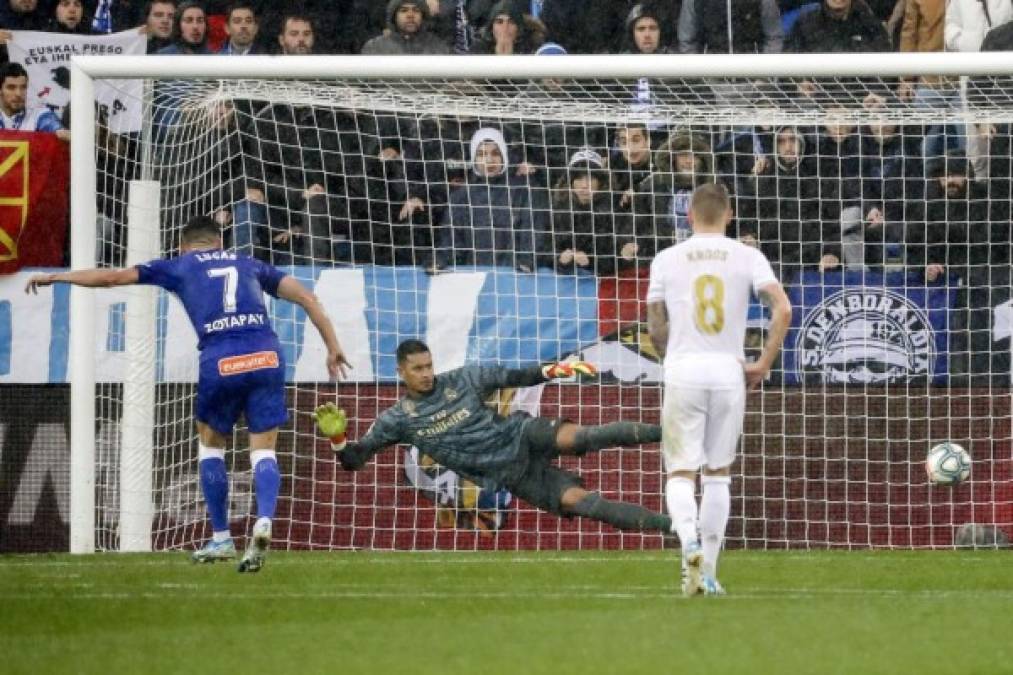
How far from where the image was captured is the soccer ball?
13727 millimetres

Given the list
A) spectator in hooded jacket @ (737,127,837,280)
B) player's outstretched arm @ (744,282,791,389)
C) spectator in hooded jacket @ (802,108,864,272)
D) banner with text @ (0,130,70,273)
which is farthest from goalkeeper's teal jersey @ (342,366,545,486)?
player's outstretched arm @ (744,282,791,389)

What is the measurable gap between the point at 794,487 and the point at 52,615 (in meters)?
7.25

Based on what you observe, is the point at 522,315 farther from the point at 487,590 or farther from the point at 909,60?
the point at 487,590

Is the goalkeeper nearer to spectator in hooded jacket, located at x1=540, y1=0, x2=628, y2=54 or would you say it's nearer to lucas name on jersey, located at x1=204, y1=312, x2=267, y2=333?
lucas name on jersey, located at x1=204, y1=312, x2=267, y2=333

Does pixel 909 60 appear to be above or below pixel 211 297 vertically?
above

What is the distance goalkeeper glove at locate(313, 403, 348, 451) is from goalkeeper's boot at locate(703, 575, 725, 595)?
3.82 meters

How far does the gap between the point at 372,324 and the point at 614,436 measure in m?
2.07

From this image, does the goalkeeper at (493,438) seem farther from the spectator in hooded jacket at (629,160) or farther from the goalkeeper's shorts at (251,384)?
the spectator in hooded jacket at (629,160)

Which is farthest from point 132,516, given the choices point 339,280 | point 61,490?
point 339,280

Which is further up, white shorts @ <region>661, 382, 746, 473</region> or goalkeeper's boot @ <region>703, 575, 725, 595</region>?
white shorts @ <region>661, 382, 746, 473</region>

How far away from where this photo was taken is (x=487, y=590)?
413 inches

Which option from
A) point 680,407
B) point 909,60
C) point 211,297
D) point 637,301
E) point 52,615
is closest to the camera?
point 52,615

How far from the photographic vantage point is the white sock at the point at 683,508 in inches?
385

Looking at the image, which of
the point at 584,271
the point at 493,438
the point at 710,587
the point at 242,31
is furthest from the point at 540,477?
the point at 242,31
